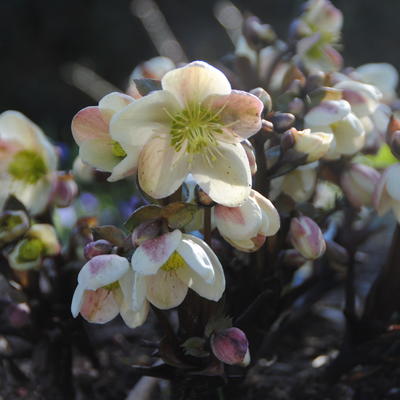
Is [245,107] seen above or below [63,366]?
above

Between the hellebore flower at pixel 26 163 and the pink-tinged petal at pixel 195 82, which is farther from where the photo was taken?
the hellebore flower at pixel 26 163

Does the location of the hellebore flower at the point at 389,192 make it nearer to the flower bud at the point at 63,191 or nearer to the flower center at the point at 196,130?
the flower center at the point at 196,130

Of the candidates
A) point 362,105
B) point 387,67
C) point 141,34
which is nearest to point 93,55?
point 141,34

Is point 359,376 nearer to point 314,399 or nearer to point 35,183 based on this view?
point 314,399

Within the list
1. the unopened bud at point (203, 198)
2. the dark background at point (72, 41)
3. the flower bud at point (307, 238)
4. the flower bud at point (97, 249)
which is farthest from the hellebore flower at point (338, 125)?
the dark background at point (72, 41)

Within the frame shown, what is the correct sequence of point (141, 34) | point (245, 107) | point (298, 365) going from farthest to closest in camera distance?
point (141, 34) → point (298, 365) → point (245, 107)

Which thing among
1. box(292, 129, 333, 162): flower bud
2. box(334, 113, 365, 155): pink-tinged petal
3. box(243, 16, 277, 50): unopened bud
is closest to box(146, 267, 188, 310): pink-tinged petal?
box(292, 129, 333, 162): flower bud
